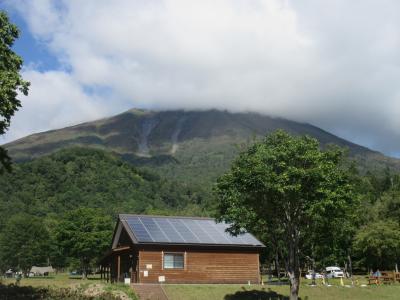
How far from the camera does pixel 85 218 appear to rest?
81.9 m

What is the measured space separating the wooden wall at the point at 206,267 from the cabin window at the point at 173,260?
306mm

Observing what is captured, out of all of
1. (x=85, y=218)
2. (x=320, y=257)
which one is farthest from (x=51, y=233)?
(x=320, y=257)

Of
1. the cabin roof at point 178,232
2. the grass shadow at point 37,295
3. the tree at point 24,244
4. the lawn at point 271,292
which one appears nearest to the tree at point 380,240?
the lawn at point 271,292

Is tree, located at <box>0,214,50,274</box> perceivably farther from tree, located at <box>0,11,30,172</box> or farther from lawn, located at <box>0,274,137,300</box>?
tree, located at <box>0,11,30,172</box>

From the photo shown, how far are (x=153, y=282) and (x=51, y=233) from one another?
214 feet

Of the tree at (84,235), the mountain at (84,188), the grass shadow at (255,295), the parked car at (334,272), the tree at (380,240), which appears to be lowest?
the grass shadow at (255,295)

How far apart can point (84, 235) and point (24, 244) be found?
2286 centimetres

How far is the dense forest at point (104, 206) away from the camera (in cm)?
5925

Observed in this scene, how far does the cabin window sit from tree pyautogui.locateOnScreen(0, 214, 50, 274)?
60778 millimetres

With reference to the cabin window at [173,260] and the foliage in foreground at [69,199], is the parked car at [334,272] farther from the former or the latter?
the foliage in foreground at [69,199]

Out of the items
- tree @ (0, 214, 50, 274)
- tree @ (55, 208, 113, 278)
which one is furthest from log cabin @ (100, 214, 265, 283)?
tree @ (0, 214, 50, 274)

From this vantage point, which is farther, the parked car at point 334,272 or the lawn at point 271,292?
the parked car at point 334,272

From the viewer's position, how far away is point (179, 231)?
44125mm

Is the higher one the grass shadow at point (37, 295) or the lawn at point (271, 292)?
the grass shadow at point (37, 295)
